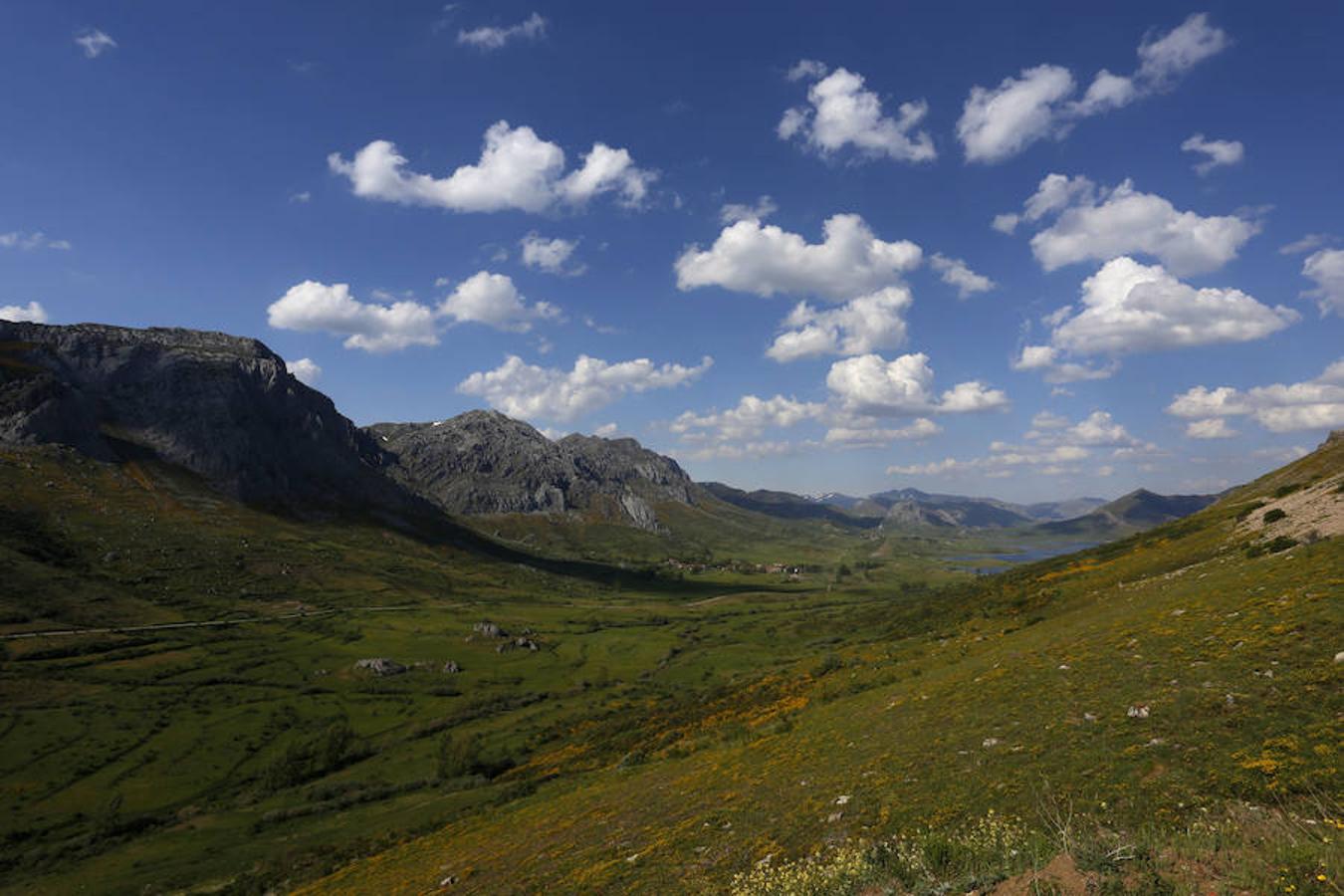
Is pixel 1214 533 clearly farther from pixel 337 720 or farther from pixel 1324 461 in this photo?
pixel 337 720

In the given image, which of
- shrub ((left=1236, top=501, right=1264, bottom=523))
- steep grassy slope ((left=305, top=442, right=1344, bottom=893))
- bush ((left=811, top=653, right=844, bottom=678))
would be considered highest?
shrub ((left=1236, top=501, right=1264, bottom=523))

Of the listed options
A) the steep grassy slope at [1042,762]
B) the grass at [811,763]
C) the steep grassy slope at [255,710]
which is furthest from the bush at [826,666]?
the steep grassy slope at [1042,762]

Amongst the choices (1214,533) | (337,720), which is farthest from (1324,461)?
(337,720)

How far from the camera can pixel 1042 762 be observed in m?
15.5

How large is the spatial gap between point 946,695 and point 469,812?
34640 mm

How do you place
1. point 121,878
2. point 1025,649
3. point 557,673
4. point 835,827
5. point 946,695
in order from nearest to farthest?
point 835,827
point 946,695
point 1025,649
point 121,878
point 557,673

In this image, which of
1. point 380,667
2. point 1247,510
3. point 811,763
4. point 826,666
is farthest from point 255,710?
point 1247,510

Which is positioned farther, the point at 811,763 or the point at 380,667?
the point at 380,667

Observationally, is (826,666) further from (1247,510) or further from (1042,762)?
(1247,510)

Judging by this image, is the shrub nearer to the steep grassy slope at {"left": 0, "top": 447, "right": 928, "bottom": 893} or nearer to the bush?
the bush

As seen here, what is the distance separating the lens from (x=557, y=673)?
141 m

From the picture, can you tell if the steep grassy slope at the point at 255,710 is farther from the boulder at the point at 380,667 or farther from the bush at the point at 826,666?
the bush at the point at 826,666

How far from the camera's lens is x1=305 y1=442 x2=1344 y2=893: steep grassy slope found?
11.3m

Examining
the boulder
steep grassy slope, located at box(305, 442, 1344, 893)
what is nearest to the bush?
steep grassy slope, located at box(305, 442, 1344, 893)
